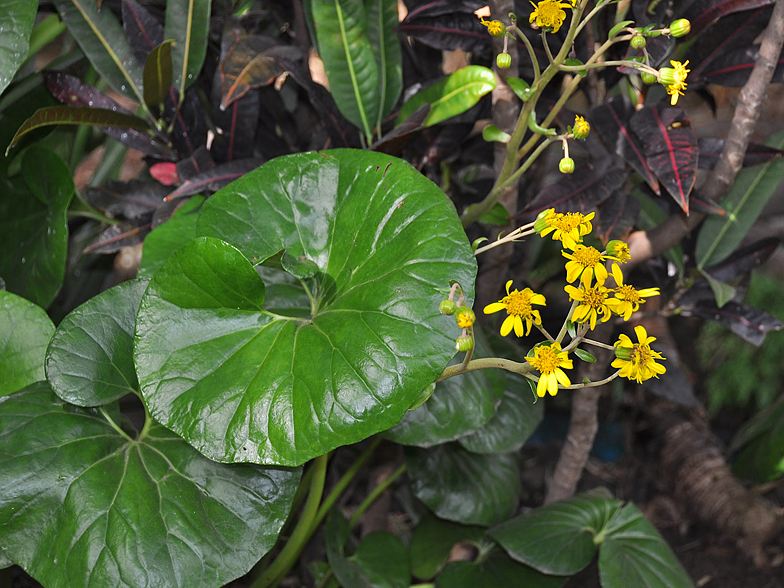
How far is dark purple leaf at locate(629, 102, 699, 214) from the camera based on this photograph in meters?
1.00

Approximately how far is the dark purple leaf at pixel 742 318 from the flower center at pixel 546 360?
2.53ft

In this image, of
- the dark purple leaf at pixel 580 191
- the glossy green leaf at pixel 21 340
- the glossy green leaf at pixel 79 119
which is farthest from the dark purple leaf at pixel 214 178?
the dark purple leaf at pixel 580 191

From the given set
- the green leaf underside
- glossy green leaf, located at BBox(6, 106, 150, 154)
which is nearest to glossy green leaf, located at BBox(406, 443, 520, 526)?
the green leaf underside

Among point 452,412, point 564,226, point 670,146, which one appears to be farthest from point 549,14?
point 452,412

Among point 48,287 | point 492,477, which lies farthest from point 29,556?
point 492,477

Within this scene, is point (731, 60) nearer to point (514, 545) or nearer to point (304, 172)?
point (304, 172)

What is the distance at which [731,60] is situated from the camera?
1.16 meters

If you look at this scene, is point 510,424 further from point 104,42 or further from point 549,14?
point 104,42

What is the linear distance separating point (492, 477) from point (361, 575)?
0.34 m

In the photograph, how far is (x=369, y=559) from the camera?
133 cm

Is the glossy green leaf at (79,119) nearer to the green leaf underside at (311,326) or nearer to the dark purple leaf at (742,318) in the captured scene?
the green leaf underside at (311,326)

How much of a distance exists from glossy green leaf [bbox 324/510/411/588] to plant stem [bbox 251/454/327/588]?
0.10 metres

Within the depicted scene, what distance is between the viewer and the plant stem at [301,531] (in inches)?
42.1

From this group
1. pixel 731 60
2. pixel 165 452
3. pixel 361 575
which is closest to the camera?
pixel 165 452
